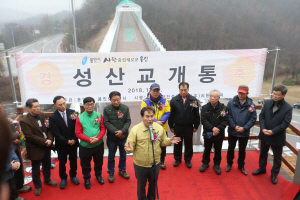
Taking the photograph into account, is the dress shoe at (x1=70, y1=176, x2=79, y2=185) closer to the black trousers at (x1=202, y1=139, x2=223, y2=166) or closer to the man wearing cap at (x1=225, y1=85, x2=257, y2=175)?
the black trousers at (x1=202, y1=139, x2=223, y2=166)

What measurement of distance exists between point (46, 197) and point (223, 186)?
2.64 m

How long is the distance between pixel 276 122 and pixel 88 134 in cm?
282

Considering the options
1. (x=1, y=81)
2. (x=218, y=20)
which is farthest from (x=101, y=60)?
(x=218, y=20)

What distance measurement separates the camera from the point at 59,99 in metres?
2.99

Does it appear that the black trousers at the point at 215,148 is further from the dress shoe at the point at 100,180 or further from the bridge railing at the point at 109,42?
the bridge railing at the point at 109,42

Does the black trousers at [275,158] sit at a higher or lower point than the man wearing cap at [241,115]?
lower

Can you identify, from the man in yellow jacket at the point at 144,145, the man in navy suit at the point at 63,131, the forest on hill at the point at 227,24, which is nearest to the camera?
the man in yellow jacket at the point at 144,145

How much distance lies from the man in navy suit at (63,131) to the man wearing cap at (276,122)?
9.60 ft

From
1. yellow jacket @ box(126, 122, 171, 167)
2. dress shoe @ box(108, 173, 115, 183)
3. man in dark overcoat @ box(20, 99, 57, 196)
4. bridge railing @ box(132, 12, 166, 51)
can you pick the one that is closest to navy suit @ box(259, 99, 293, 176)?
yellow jacket @ box(126, 122, 171, 167)

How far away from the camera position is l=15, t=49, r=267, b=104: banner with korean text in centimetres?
415

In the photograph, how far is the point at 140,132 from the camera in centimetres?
256

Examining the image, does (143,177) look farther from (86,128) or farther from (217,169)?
(217,169)

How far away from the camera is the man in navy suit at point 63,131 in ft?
9.77

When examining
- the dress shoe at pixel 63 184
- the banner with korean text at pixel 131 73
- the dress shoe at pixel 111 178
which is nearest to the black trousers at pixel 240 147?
the banner with korean text at pixel 131 73
